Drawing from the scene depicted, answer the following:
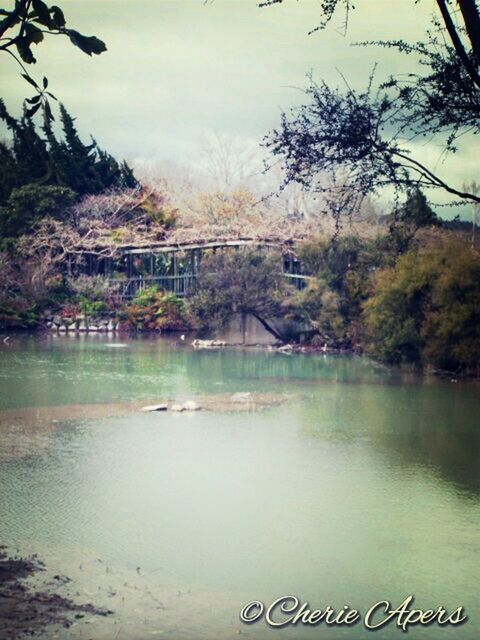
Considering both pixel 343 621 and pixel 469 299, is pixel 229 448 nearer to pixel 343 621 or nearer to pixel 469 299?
pixel 343 621

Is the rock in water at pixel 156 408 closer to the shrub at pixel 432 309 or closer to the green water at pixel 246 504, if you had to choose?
the green water at pixel 246 504

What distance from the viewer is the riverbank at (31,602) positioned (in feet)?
15.9

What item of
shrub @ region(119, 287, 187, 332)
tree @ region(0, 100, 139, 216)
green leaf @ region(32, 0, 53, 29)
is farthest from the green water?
tree @ region(0, 100, 139, 216)

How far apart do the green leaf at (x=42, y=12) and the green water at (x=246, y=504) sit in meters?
3.10

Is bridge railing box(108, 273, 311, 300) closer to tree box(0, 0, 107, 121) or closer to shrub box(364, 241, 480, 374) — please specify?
shrub box(364, 241, 480, 374)

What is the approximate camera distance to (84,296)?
29844 millimetres

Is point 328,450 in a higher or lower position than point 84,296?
lower

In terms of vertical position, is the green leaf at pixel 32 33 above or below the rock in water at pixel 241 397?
above

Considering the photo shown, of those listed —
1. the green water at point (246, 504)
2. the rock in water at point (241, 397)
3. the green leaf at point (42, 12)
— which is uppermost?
the green leaf at point (42, 12)

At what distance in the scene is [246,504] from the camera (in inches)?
343

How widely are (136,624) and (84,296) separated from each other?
81.8 ft

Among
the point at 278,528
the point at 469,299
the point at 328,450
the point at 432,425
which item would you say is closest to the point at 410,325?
the point at 469,299

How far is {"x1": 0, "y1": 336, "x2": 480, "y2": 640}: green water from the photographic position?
6.26m

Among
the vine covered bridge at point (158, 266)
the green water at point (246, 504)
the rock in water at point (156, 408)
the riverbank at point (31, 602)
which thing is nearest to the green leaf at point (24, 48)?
the riverbank at point (31, 602)
